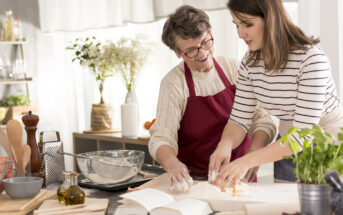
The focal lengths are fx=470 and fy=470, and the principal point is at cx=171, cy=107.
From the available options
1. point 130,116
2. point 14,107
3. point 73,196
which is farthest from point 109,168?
point 14,107

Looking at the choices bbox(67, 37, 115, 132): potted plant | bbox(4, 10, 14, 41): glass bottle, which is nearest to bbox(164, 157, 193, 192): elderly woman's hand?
bbox(67, 37, 115, 132): potted plant

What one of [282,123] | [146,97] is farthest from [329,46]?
[146,97]

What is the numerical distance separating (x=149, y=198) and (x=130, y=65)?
2203 mm

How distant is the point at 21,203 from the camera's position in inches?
62.2

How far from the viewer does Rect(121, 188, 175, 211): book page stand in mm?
1368

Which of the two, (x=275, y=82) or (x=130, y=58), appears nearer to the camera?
(x=275, y=82)

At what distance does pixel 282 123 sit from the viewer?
1915 mm

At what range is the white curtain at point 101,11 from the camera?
347cm

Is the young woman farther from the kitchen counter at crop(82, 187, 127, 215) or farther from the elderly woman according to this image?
the kitchen counter at crop(82, 187, 127, 215)

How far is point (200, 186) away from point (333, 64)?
1.25 m

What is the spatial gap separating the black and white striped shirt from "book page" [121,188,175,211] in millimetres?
484

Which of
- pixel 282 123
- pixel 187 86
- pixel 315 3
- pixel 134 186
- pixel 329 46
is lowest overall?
pixel 134 186

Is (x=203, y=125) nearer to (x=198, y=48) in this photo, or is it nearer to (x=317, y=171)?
(x=198, y=48)

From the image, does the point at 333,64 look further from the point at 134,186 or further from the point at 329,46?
the point at 134,186
